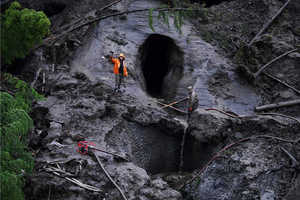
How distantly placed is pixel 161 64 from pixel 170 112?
3.74 m

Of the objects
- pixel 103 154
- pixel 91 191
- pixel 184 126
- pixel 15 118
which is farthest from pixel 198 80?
pixel 15 118

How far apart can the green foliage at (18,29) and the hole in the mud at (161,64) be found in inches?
135

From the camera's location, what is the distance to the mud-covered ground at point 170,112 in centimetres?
662

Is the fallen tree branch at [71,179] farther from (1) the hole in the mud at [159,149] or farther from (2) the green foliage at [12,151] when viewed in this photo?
(1) the hole in the mud at [159,149]

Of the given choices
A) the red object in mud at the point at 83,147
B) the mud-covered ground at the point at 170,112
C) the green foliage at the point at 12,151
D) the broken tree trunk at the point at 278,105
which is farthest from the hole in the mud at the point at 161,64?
the green foliage at the point at 12,151

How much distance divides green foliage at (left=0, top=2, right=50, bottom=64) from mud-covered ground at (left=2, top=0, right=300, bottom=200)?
747 millimetres

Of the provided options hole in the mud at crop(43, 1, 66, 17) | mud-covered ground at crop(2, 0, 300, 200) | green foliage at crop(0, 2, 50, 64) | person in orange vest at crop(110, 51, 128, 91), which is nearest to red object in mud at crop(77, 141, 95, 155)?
mud-covered ground at crop(2, 0, 300, 200)

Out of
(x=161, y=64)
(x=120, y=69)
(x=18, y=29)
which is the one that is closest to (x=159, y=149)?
(x=120, y=69)

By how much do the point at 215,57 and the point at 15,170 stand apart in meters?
7.80

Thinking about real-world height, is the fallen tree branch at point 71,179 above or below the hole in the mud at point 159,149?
above

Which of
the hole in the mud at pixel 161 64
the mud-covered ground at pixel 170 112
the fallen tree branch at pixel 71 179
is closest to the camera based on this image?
the fallen tree branch at pixel 71 179

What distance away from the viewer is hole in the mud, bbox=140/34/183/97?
454 inches

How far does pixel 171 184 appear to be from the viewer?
7887 millimetres

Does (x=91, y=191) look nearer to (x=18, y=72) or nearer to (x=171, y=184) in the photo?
(x=171, y=184)
